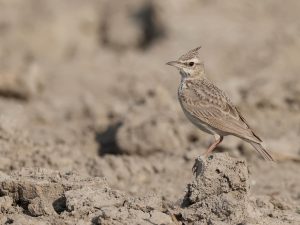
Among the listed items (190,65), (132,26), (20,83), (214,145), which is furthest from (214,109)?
(132,26)

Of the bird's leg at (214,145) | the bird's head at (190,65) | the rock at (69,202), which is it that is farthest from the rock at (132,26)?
the rock at (69,202)

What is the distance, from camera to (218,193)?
6457mm

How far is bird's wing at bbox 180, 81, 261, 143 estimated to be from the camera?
8078 mm

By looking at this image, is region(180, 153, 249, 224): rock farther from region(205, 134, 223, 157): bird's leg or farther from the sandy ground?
region(205, 134, 223, 157): bird's leg

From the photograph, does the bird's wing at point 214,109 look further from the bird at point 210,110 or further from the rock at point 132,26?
the rock at point 132,26

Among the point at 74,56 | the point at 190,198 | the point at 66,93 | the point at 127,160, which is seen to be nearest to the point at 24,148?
the point at 127,160

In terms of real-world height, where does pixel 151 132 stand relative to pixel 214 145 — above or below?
above

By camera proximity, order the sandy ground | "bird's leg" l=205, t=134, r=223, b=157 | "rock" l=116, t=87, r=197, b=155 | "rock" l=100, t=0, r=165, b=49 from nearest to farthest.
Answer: the sandy ground < "bird's leg" l=205, t=134, r=223, b=157 < "rock" l=116, t=87, r=197, b=155 < "rock" l=100, t=0, r=165, b=49

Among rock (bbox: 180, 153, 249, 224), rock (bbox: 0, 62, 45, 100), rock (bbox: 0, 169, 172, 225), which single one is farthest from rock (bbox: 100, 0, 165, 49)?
rock (bbox: 180, 153, 249, 224)

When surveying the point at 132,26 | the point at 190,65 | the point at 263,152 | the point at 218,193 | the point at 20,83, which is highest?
the point at 132,26

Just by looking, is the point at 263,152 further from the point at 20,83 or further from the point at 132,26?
the point at 132,26

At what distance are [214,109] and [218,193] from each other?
2012 mm

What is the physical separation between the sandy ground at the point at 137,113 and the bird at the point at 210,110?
2.05ft

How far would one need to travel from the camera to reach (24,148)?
9141 millimetres
